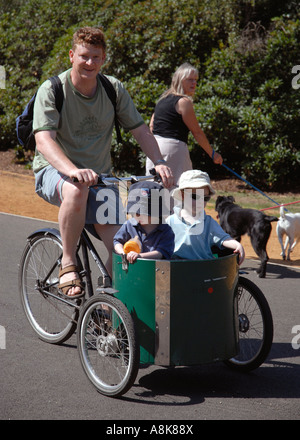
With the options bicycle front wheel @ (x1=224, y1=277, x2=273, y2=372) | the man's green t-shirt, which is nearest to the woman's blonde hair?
the man's green t-shirt

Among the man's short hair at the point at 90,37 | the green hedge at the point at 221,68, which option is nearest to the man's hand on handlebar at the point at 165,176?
Result: the man's short hair at the point at 90,37

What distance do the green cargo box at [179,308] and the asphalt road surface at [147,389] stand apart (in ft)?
0.93

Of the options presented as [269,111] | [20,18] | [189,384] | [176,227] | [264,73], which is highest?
[20,18]

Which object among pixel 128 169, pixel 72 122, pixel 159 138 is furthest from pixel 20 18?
pixel 72 122

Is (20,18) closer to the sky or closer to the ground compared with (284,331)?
closer to the sky

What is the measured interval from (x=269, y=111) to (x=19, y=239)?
250 inches

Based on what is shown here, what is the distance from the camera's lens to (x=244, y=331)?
4.38 meters

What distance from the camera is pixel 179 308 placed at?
389cm

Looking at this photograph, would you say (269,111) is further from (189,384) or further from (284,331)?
(189,384)

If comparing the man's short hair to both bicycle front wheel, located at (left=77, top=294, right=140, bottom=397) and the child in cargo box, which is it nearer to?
the child in cargo box

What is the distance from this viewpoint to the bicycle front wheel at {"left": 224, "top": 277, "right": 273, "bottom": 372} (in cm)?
429

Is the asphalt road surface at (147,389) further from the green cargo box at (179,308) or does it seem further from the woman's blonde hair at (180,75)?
the woman's blonde hair at (180,75)

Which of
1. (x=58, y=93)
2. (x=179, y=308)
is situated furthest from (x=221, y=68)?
(x=179, y=308)

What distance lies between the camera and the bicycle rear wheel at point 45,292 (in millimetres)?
4945
